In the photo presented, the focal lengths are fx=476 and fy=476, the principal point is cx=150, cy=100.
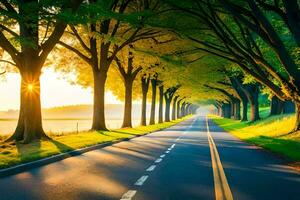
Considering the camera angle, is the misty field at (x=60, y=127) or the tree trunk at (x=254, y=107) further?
the tree trunk at (x=254, y=107)

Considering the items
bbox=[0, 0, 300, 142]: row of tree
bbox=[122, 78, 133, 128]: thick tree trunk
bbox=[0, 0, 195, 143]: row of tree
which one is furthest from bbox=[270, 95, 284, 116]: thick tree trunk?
bbox=[0, 0, 195, 143]: row of tree

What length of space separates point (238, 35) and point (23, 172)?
2113 cm

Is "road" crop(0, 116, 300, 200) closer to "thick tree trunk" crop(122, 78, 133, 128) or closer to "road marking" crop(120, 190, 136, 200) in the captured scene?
"road marking" crop(120, 190, 136, 200)

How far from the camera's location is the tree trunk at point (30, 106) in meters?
21.7

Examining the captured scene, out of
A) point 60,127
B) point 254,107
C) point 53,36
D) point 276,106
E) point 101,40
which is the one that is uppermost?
point 101,40

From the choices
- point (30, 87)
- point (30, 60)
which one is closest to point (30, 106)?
point (30, 87)

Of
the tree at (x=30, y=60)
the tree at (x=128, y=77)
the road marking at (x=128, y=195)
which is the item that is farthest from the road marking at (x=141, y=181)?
the tree at (x=128, y=77)

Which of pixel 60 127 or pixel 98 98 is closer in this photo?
pixel 98 98

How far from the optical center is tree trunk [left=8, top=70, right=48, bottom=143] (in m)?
21.7

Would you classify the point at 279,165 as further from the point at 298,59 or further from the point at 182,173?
the point at 298,59

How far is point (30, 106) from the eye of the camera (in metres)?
22.2

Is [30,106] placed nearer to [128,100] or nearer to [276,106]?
[128,100]

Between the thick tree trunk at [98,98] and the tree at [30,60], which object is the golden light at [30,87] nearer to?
the tree at [30,60]

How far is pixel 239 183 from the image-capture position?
10.8m
